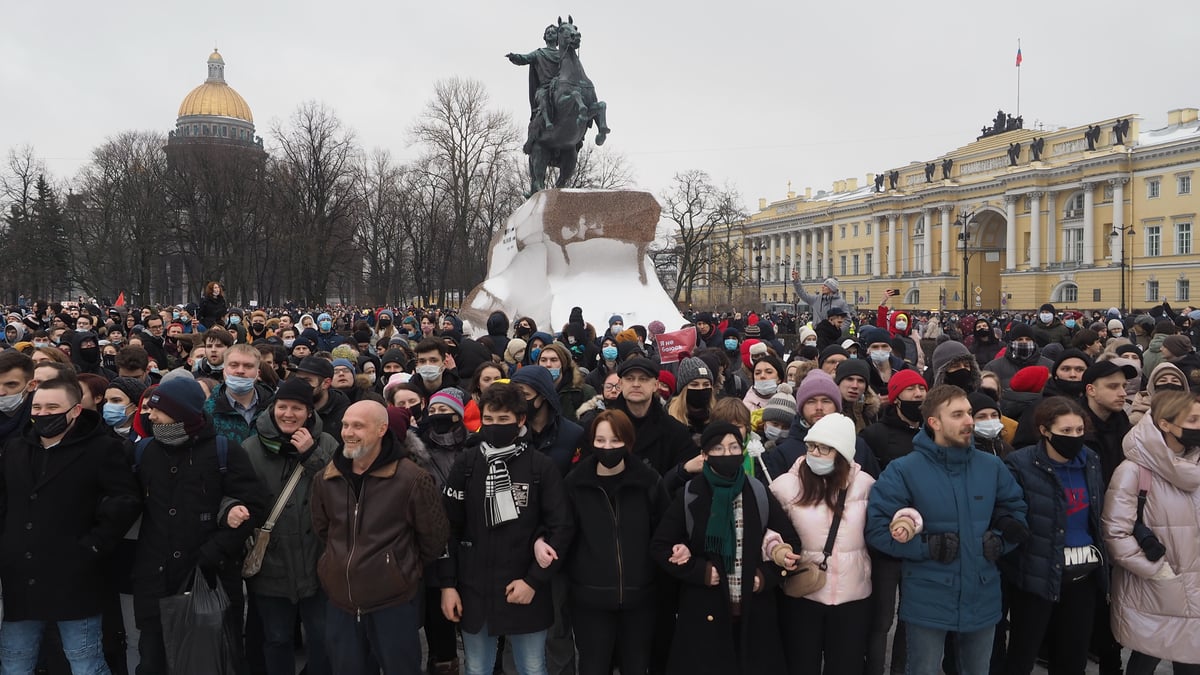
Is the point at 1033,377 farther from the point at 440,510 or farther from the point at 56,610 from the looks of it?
the point at 56,610

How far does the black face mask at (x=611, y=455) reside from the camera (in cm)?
373

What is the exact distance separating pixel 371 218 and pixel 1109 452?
1970 inches

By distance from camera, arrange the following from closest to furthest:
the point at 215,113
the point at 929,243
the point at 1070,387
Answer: the point at 1070,387 → the point at 929,243 → the point at 215,113

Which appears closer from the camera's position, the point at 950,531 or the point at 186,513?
the point at 950,531

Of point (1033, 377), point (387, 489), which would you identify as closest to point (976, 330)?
point (1033, 377)

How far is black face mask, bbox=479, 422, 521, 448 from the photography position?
12.6 ft

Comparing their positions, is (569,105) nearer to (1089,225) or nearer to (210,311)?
(210,311)

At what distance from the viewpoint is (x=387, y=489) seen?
3.72 metres

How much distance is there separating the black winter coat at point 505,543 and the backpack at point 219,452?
43.7 inches

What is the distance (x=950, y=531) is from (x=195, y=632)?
11.6ft

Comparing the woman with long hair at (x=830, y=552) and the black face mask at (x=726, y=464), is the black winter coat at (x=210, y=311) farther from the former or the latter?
the woman with long hair at (x=830, y=552)

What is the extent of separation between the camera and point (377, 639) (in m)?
3.78

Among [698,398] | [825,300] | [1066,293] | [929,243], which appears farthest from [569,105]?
[929,243]

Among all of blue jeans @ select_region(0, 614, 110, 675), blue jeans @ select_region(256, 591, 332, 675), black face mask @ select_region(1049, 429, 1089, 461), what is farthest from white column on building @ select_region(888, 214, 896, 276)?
blue jeans @ select_region(0, 614, 110, 675)
